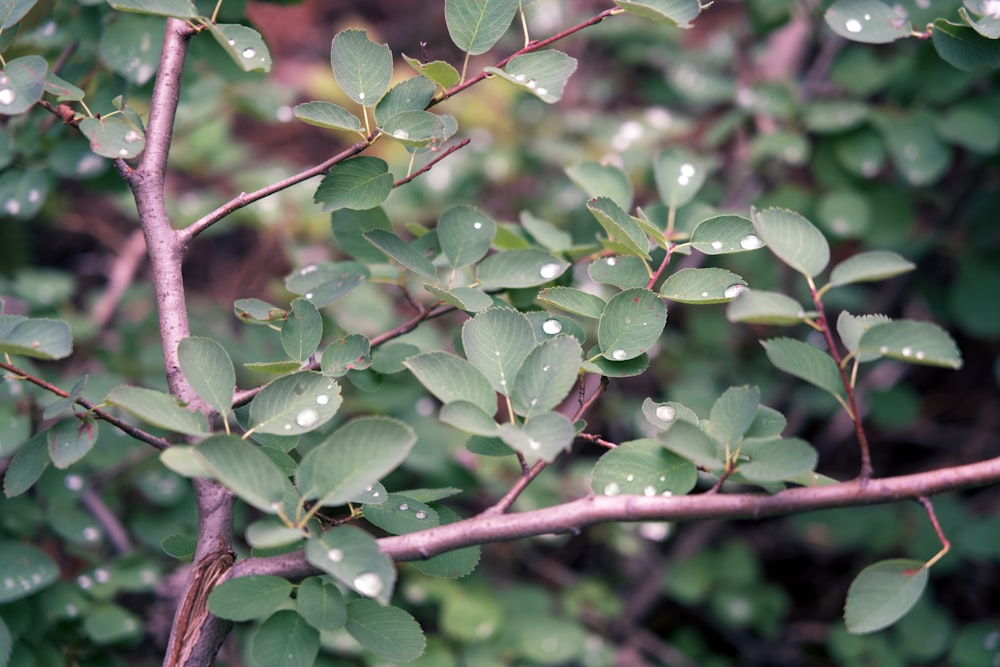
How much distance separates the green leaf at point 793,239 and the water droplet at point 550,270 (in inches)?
9.1

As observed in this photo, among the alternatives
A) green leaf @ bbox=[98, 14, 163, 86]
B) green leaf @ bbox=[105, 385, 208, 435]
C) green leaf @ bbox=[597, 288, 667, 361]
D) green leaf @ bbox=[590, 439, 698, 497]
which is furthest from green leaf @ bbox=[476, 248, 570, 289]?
green leaf @ bbox=[98, 14, 163, 86]

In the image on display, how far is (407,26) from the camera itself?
9.07 ft

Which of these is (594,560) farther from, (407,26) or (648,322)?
(407,26)

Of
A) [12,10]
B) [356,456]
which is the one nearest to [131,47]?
[12,10]

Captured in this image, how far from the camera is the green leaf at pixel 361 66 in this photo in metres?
0.73

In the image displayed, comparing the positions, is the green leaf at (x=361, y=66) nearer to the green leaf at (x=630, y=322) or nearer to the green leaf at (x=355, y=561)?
the green leaf at (x=630, y=322)

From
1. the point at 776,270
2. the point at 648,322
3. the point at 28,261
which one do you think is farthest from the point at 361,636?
the point at 28,261

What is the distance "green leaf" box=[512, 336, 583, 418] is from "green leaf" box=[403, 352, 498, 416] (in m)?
0.03

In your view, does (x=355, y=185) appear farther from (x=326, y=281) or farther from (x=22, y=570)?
(x=22, y=570)

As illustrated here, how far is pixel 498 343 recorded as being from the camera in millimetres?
679

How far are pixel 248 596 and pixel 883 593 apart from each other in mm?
492

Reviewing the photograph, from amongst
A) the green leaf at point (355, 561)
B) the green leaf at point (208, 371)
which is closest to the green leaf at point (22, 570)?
the green leaf at point (208, 371)

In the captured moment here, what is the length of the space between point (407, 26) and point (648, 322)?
2.36m

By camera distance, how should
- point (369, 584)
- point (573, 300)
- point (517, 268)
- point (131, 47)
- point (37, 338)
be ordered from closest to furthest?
point (369, 584), point (37, 338), point (573, 300), point (517, 268), point (131, 47)
